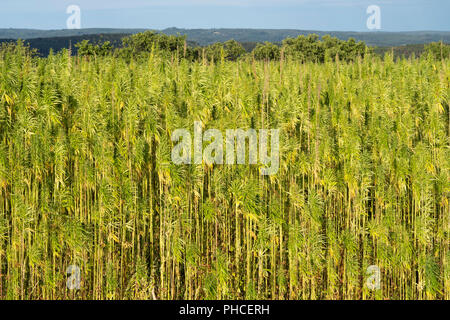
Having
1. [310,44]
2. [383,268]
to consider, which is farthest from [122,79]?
[310,44]

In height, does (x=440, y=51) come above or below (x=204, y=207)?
above

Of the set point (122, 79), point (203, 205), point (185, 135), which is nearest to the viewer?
point (203, 205)

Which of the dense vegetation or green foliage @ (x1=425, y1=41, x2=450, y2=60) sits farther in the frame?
green foliage @ (x1=425, y1=41, x2=450, y2=60)

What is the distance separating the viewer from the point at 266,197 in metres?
6.12

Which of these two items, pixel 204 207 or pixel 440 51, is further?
pixel 440 51

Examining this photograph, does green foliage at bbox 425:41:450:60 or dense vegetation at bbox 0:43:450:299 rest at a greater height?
green foliage at bbox 425:41:450:60

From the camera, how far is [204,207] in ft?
19.6

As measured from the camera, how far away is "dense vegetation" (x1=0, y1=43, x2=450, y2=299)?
19.0 ft

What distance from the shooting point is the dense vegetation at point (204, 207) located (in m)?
5.79

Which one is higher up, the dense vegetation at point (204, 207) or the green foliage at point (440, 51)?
the green foliage at point (440, 51)

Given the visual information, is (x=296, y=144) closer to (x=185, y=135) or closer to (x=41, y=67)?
(x=185, y=135)

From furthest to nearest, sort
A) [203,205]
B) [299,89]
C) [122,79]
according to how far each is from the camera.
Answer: [299,89] < [122,79] < [203,205]

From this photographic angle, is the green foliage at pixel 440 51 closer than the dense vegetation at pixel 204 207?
No
